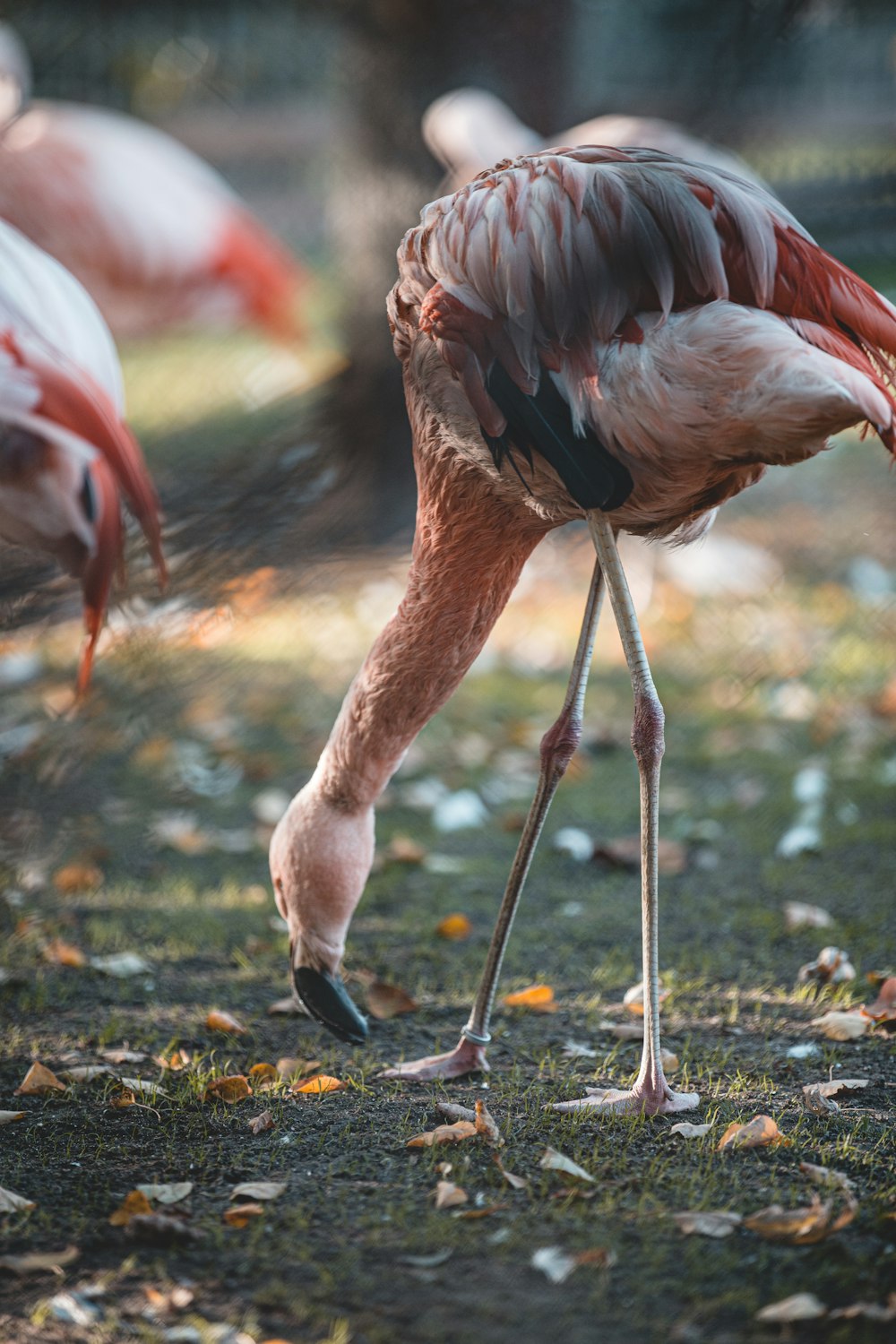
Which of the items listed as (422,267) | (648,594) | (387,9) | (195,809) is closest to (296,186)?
(387,9)

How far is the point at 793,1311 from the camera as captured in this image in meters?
1.82

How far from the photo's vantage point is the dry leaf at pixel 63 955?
339 centimetres

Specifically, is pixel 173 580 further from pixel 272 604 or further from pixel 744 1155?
pixel 744 1155

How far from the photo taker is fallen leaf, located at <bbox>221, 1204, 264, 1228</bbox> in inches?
83.7

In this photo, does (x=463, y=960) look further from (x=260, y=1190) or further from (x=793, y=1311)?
(x=793, y=1311)

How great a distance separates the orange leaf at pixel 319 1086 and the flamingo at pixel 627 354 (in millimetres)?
188

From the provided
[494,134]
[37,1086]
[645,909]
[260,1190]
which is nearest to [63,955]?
[37,1086]

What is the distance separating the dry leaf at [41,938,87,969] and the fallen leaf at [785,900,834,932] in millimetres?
1969

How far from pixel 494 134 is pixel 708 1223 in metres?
4.05

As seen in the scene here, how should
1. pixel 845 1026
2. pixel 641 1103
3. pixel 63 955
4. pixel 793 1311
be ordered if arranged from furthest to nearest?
1. pixel 63 955
2. pixel 845 1026
3. pixel 641 1103
4. pixel 793 1311

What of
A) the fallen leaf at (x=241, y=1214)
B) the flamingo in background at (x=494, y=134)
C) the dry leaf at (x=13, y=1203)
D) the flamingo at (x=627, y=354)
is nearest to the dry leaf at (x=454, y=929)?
the flamingo at (x=627, y=354)

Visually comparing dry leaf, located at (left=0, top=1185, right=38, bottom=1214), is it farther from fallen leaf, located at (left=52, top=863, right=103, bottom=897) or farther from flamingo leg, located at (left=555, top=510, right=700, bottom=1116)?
fallen leaf, located at (left=52, top=863, right=103, bottom=897)

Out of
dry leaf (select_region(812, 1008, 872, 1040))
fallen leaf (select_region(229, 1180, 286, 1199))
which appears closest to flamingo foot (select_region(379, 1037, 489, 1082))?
fallen leaf (select_region(229, 1180, 286, 1199))

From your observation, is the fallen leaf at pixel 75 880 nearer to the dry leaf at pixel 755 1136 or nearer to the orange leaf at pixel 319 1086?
the orange leaf at pixel 319 1086
